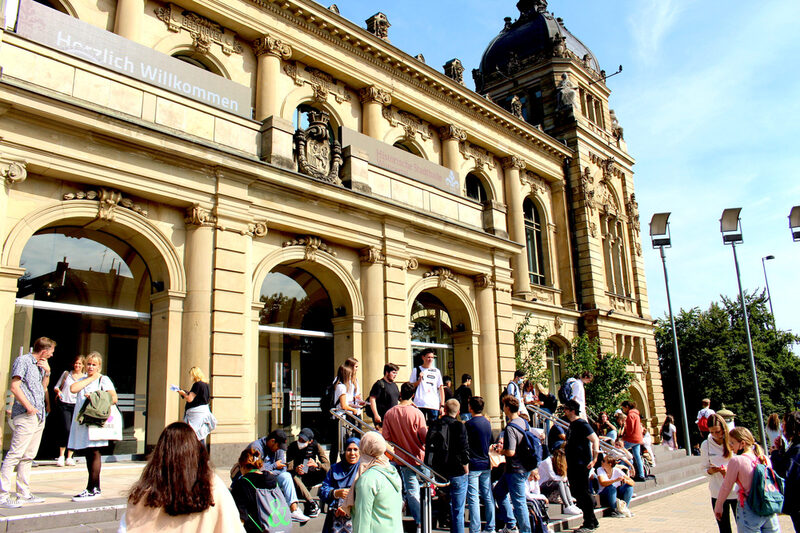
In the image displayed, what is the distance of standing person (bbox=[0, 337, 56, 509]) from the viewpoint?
24.1 feet

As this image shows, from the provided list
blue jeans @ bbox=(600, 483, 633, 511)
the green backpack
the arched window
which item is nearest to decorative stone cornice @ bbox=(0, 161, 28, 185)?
the green backpack

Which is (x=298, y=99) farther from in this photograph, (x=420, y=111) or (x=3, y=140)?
(x=3, y=140)

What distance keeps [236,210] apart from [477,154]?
1475 cm

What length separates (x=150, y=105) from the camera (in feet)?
39.0

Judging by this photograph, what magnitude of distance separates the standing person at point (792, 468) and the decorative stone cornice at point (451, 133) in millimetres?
18477

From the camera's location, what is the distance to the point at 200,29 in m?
16.9

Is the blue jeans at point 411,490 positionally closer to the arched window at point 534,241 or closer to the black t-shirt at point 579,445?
the black t-shirt at point 579,445

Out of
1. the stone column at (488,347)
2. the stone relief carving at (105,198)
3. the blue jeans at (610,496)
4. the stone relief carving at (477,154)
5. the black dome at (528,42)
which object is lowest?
the blue jeans at (610,496)

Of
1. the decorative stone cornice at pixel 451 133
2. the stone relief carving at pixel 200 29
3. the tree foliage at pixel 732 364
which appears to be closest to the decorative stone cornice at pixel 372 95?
the decorative stone cornice at pixel 451 133

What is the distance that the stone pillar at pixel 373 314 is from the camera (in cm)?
1484

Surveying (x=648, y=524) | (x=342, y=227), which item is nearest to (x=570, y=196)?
(x=342, y=227)

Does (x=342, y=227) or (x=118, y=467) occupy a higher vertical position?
(x=342, y=227)

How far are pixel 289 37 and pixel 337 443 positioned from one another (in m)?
12.5

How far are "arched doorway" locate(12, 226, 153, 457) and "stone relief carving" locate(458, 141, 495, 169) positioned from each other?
15.2 meters
